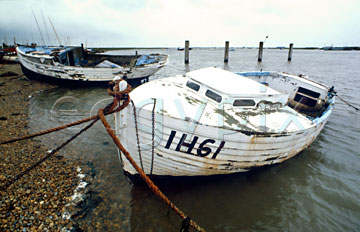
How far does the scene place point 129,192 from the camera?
16.8 feet

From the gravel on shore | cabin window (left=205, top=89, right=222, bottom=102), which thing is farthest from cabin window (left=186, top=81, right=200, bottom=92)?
the gravel on shore

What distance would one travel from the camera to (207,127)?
415cm

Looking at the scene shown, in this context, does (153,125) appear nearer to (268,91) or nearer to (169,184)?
(169,184)

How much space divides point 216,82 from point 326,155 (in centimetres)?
561

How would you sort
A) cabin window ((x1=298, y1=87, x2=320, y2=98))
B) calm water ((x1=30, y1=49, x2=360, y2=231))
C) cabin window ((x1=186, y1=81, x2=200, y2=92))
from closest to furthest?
calm water ((x1=30, y1=49, x2=360, y2=231)), cabin window ((x1=186, y1=81, x2=200, y2=92)), cabin window ((x1=298, y1=87, x2=320, y2=98))

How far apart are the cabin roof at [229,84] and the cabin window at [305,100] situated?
5125mm

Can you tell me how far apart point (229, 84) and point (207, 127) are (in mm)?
2030

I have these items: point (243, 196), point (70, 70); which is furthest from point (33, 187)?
point (70, 70)

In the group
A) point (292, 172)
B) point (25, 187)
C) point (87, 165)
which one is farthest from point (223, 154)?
point (25, 187)

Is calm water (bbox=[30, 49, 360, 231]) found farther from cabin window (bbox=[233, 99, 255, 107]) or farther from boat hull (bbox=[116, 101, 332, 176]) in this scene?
cabin window (bbox=[233, 99, 255, 107])

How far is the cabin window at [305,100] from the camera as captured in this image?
938cm

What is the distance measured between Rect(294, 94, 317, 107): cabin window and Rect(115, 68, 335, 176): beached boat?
4.43 meters

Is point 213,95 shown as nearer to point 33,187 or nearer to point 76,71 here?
point 33,187

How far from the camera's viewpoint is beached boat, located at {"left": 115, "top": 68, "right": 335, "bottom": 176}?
165 inches
